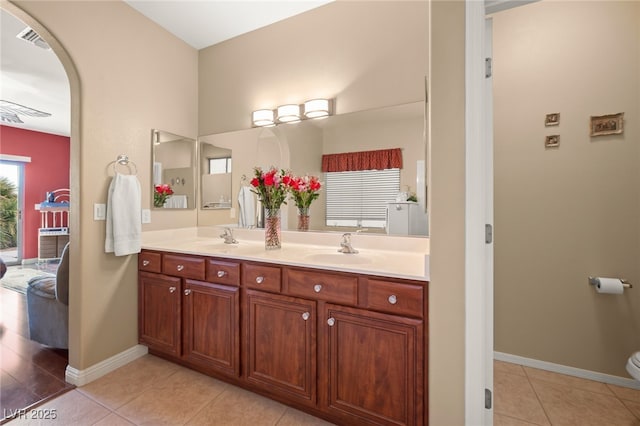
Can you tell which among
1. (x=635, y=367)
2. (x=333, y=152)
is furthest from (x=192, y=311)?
(x=635, y=367)

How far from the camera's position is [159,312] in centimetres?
216

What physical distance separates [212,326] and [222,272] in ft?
1.24

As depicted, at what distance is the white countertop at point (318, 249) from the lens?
1.47 m

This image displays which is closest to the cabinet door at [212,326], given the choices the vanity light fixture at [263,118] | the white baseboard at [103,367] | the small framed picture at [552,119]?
the white baseboard at [103,367]

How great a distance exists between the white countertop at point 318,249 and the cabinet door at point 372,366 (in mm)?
228

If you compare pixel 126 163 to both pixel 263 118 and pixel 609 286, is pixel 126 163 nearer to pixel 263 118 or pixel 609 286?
pixel 263 118

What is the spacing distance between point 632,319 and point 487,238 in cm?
157

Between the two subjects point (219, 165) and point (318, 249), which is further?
point (219, 165)

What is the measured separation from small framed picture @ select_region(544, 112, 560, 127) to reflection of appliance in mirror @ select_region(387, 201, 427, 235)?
1186 mm

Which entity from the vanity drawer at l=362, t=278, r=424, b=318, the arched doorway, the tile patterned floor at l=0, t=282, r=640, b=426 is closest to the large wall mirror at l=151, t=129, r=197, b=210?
the arched doorway

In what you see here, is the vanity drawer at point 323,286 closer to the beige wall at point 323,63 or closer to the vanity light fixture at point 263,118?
the beige wall at point 323,63

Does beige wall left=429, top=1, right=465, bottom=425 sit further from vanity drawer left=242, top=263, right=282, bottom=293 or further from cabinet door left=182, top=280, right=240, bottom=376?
cabinet door left=182, top=280, right=240, bottom=376

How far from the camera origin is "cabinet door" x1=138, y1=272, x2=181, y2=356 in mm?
2066

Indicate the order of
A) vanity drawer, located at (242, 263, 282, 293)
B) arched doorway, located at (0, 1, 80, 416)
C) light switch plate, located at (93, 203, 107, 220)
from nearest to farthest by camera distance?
vanity drawer, located at (242, 263, 282, 293), arched doorway, located at (0, 1, 80, 416), light switch plate, located at (93, 203, 107, 220)
